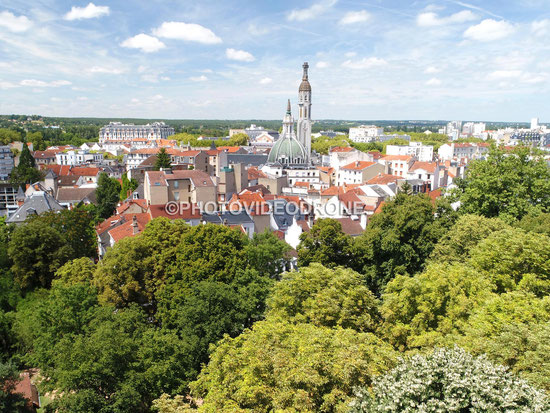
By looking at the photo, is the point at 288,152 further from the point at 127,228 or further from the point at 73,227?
the point at 73,227

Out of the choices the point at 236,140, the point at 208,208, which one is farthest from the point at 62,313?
the point at 236,140

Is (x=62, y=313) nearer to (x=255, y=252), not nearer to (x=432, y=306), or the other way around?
(x=255, y=252)

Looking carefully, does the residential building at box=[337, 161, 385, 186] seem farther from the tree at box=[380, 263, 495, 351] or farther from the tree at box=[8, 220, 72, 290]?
the tree at box=[380, 263, 495, 351]

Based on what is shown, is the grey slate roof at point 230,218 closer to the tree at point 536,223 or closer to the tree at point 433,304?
the tree at point 433,304

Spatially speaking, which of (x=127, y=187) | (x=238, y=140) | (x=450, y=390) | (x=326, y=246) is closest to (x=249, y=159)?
(x=127, y=187)

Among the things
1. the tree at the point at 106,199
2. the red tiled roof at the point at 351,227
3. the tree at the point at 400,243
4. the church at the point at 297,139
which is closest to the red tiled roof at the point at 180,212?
the red tiled roof at the point at 351,227
